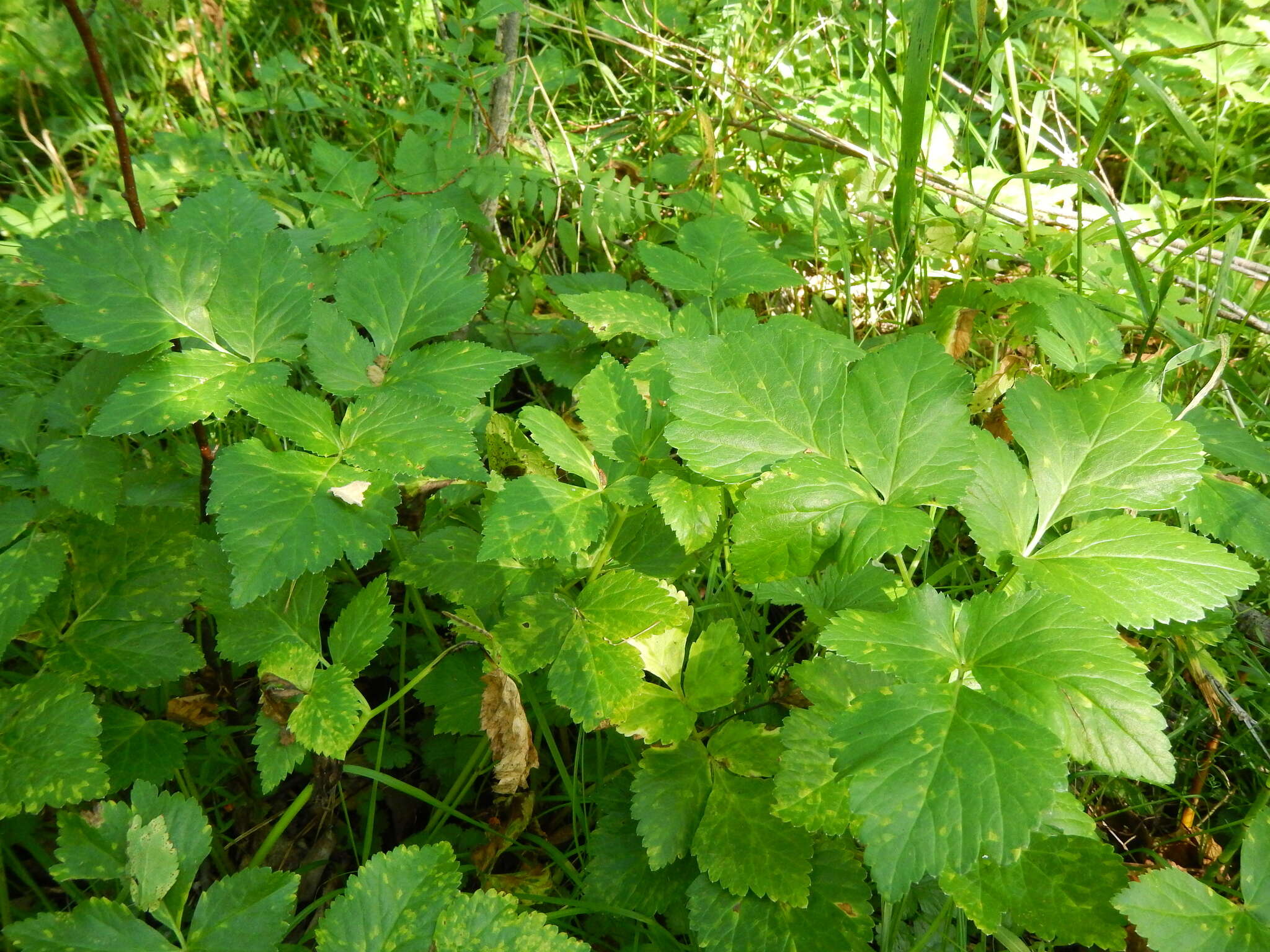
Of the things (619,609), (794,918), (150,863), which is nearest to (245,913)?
(150,863)

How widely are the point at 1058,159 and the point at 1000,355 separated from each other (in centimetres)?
133

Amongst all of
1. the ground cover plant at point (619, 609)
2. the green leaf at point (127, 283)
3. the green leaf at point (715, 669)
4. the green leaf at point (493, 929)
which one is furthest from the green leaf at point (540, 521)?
the green leaf at point (127, 283)

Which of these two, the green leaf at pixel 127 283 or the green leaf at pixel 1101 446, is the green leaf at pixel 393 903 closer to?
the green leaf at pixel 127 283

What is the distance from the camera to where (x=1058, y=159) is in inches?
126

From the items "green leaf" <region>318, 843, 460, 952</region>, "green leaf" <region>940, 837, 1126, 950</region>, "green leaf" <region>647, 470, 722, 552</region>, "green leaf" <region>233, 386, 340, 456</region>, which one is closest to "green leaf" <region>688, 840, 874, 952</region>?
"green leaf" <region>940, 837, 1126, 950</region>

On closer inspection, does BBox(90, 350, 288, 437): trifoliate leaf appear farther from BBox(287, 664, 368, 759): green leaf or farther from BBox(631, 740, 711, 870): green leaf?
BBox(631, 740, 711, 870): green leaf

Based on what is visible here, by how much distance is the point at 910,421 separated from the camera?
4.57ft

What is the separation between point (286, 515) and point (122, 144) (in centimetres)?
87

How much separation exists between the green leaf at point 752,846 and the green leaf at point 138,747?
37.5 inches

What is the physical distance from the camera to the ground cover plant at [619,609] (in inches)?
49.6

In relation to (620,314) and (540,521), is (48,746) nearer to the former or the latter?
(540,521)

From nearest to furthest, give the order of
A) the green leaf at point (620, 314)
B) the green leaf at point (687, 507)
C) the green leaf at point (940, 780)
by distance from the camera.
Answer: the green leaf at point (940, 780) < the green leaf at point (687, 507) < the green leaf at point (620, 314)

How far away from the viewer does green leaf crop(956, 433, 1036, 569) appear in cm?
138

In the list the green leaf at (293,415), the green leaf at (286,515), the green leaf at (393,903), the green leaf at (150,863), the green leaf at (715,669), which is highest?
the green leaf at (293,415)
